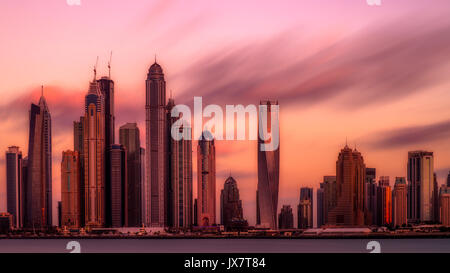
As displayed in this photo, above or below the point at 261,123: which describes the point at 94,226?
below

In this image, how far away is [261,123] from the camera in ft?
211

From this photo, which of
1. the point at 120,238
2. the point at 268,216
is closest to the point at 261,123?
the point at 268,216
